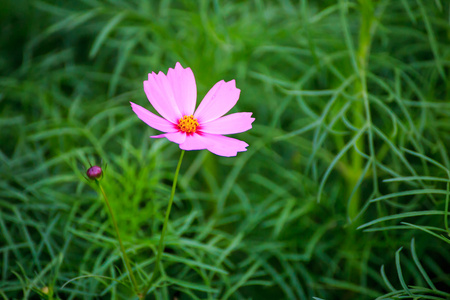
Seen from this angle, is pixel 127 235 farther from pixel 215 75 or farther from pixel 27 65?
pixel 27 65

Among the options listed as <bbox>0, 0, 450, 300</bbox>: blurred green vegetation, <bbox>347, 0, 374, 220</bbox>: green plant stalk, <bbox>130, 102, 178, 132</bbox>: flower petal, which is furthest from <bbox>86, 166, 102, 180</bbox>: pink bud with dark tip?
<bbox>347, 0, 374, 220</bbox>: green plant stalk

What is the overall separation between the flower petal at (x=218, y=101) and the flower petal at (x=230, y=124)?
0.01 metres

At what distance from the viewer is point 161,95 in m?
0.60

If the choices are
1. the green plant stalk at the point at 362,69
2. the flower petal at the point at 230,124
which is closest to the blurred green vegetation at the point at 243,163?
the green plant stalk at the point at 362,69

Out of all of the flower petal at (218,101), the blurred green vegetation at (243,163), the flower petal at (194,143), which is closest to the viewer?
the flower petal at (194,143)

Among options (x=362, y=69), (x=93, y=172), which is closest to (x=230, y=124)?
(x=93, y=172)

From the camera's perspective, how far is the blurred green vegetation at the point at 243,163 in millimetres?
865

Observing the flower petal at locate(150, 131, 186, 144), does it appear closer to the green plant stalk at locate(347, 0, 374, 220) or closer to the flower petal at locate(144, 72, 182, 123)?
the flower petal at locate(144, 72, 182, 123)

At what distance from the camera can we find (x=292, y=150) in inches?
48.8

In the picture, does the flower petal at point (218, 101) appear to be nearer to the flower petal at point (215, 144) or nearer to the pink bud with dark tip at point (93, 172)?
the flower petal at point (215, 144)

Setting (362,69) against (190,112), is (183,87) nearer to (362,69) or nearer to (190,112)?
(190,112)

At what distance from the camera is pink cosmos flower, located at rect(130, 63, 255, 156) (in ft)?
1.88

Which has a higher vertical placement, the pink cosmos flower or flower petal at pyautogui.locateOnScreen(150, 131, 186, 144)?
the pink cosmos flower

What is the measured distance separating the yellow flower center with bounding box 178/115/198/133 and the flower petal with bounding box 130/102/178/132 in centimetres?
1
